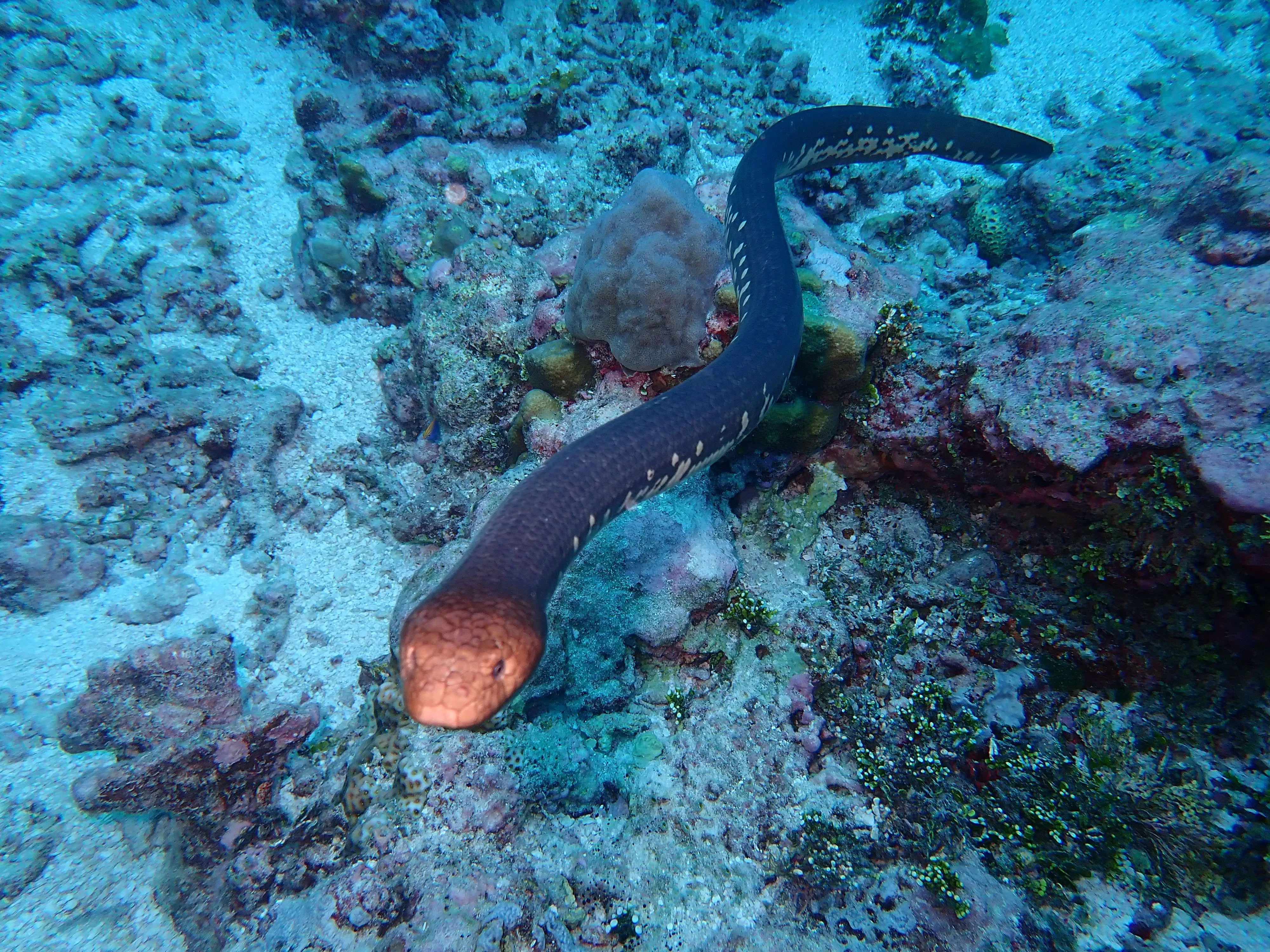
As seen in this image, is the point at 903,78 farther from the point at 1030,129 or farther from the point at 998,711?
the point at 998,711

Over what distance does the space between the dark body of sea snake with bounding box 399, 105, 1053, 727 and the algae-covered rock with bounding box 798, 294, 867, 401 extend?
0.52 meters

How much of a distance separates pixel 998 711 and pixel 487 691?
11.1 feet

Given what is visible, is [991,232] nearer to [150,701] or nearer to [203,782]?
[203,782]

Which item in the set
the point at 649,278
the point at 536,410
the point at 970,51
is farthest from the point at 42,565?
the point at 970,51

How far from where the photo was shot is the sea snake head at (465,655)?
1.96 meters

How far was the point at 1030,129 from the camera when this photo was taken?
986 cm

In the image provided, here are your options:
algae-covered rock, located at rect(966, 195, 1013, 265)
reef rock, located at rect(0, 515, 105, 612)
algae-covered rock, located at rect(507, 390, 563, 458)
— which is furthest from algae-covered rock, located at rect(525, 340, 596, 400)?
algae-covered rock, located at rect(966, 195, 1013, 265)

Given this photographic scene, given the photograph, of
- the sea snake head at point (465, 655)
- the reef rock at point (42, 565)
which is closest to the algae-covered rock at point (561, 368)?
the sea snake head at point (465, 655)

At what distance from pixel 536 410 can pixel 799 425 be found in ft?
7.68

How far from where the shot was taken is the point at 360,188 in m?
7.38

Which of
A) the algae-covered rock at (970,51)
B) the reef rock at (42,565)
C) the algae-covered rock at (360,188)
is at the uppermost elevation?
the algae-covered rock at (970,51)

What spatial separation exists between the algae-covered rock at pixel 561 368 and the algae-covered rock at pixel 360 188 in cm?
442

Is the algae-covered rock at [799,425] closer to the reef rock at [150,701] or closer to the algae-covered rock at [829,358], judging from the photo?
the algae-covered rock at [829,358]

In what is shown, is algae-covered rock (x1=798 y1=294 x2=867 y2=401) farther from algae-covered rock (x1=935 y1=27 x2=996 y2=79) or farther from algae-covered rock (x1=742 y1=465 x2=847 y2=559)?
algae-covered rock (x1=935 y1=27 x2=996 y2=79)
